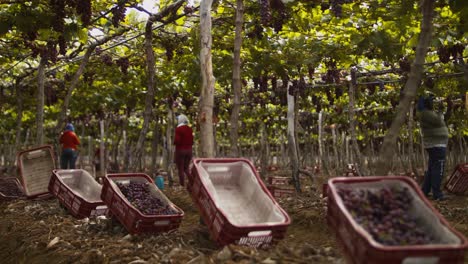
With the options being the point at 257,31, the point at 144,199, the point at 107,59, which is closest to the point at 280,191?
the point at 257,31

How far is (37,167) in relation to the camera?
970cm

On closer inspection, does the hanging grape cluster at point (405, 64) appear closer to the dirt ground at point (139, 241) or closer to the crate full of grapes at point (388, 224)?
the dirt ground at point (139, 241)

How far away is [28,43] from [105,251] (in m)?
6.10

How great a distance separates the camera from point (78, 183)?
8164 mm

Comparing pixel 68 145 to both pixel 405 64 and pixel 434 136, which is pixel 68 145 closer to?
pixel 405 64

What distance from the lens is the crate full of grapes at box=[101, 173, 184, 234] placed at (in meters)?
5.39

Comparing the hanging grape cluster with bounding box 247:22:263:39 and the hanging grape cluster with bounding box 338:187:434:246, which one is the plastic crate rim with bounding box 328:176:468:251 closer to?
the hanging grape cluster with bounding box 338:187:434:246

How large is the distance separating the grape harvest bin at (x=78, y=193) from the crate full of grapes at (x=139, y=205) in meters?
0.77

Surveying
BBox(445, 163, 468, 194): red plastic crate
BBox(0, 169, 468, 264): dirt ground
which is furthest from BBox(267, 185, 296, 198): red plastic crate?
BBox(445, 163, 468, 194): red plastic crate

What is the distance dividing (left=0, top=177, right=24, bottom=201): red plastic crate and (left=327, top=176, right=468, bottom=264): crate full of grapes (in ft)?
26.9

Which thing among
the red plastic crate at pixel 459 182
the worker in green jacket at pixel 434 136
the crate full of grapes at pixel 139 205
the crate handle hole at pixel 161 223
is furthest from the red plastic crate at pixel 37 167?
the red plastic crate at pixel 459 182

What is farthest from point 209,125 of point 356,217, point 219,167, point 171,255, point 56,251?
point 356,217

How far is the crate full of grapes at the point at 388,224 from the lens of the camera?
281 centimetres

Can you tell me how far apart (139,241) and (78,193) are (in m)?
2.73
